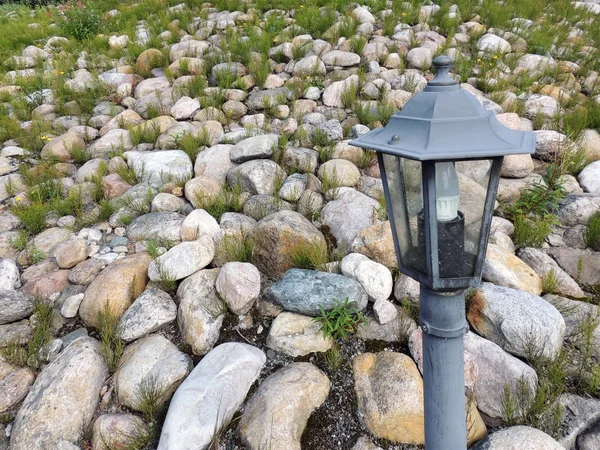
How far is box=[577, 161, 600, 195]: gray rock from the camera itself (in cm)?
350

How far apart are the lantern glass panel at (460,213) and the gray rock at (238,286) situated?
1595mm

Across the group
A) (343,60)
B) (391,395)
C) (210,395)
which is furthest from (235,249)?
(343,60)

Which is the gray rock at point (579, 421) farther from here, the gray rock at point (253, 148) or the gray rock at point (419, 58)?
the gray rock at point (419, 58)

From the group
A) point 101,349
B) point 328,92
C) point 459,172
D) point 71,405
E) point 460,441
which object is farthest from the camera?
point 328,92

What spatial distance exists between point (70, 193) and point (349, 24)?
17.5ft

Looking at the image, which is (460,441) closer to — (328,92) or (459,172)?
(459,172)

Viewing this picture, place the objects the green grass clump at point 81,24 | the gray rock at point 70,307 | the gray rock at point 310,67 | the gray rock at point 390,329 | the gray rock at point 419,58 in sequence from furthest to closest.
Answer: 1. the green grass clump at point 81,24
2. the gray rock at point 419,58
3. the gray rock at point 310,67
4. the gray rock at point 70,307
5. the gray rock at point 390,329

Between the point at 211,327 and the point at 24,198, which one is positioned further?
the point at 24,198

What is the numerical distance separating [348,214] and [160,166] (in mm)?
2140

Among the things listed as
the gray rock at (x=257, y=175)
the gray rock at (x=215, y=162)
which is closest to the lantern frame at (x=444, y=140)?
the gray rock at (x=257, y=175)

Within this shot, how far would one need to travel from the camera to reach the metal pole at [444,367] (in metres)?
1.40

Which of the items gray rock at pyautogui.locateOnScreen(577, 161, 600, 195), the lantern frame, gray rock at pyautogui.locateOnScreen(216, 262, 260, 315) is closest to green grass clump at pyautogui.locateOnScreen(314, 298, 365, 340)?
gray rock at pyautogui.locateOnScreen(216, 262, 260, 315)

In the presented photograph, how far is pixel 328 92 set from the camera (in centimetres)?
512

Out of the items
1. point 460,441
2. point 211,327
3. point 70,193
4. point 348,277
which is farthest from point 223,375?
point 70,193
